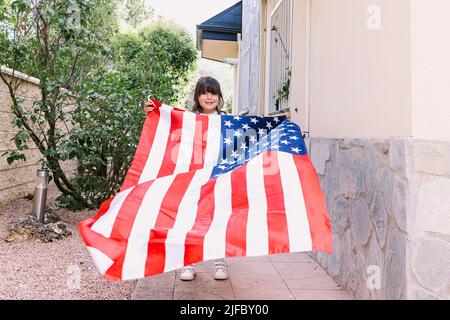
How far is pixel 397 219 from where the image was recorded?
6.46 ft

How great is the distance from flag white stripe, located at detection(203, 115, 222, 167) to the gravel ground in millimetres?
914

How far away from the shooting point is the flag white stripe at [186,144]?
2.74m

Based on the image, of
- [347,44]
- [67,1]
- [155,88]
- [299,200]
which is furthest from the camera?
[155,88]

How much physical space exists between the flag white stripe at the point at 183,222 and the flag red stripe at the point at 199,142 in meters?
0.10

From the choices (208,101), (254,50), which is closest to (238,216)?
(208,101)

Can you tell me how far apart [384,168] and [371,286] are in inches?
24.3

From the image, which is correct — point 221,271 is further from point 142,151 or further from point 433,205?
point 433,205

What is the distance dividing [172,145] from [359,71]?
48.2 inches

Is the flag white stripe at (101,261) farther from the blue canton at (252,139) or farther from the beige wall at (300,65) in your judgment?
the beige wall at (300,65)

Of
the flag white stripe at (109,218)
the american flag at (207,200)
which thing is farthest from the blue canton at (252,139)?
the flag white stripe at (109,218)

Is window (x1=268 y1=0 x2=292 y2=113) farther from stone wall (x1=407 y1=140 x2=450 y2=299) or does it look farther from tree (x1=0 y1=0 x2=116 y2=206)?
stone wall (x1=407 y1=140 x2=450 y2=299)

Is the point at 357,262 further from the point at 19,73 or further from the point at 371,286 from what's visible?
the point at 19,73

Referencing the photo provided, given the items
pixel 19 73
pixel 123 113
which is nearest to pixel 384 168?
pixel 123 113

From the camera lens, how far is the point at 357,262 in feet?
8.16
